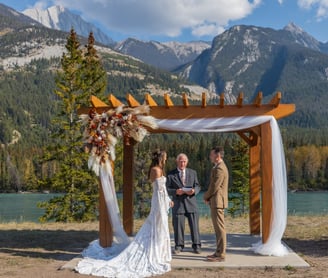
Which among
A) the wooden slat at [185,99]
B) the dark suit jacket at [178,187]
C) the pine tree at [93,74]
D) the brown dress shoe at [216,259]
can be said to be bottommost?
the brown dress shoe at [216,259]

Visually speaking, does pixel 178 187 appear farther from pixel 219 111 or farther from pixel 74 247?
pixel 74 247

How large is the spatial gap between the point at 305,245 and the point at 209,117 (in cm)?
326

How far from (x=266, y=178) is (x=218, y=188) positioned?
1.20 metres

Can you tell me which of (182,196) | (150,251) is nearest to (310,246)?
(182,196)

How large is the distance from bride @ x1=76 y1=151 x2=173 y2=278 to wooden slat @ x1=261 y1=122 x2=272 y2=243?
5.80 feet

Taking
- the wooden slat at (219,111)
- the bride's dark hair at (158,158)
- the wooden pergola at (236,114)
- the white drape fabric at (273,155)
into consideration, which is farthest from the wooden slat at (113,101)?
the bride's dark hair at (158,158)

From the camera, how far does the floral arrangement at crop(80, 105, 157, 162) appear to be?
26.2 feet

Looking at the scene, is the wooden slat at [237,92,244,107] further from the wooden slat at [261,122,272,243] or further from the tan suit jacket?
the tan suit jacket

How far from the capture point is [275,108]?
823 cm

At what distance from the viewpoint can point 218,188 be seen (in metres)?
7.45

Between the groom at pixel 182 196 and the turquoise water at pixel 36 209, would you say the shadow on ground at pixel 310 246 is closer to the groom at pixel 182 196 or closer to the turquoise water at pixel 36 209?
the groom at pixel 182 196

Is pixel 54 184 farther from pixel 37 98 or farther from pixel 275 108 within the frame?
pixel 37 98

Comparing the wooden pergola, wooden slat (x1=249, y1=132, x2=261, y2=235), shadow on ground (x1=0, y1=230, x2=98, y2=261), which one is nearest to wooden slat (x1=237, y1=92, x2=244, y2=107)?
the wooden pergola

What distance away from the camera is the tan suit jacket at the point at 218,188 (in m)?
7.43
